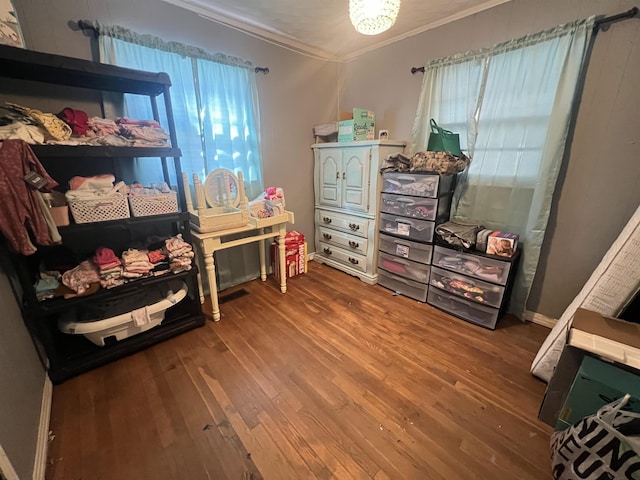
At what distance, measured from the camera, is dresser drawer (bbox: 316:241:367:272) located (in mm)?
2734

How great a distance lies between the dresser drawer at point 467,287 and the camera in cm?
189

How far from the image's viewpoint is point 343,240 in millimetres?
2875

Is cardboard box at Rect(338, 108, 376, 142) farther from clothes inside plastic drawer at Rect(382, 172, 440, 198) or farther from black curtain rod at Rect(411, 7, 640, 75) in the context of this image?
black curtain rod at Rect(411, 7, 640, 75)

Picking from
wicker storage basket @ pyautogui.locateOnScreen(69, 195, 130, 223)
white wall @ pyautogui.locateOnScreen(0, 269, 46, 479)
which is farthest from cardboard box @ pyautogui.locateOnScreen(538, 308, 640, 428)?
wicker storage basket @ pyautogui.locateOnScreen(69, 195, 130, 223)

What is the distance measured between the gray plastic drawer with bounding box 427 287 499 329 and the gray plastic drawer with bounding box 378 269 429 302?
0.07 metres

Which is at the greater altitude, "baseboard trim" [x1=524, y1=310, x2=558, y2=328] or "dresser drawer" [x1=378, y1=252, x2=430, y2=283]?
"dresser drawer" [x1=378, y1=252, x2=430, y2=283]

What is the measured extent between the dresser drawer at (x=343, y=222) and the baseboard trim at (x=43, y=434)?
2456 mm

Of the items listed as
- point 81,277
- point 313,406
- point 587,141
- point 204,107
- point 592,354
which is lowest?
point 313,406

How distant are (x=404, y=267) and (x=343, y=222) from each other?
819 mm

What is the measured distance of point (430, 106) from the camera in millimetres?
2307

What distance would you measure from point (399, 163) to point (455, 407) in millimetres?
1844

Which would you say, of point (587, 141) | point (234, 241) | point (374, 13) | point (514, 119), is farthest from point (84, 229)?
point (587, 141)

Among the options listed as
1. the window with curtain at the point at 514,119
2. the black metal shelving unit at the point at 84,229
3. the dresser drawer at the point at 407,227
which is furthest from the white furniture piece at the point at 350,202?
the black metal shelving unit at the point at 84,229

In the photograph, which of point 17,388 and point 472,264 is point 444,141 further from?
point 17,388
